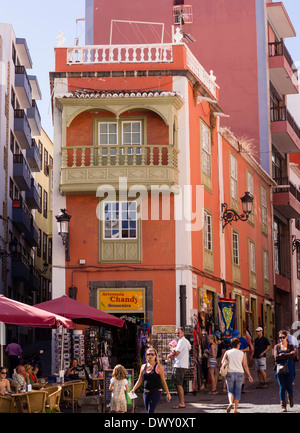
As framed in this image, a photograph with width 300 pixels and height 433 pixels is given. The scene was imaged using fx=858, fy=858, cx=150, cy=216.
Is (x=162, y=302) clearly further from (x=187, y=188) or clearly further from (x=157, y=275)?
(x=187, y=188)

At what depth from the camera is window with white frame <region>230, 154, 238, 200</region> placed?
3309 cm

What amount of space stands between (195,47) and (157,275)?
1529 centimetres

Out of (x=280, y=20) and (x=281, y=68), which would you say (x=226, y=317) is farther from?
(x=280, y=20)

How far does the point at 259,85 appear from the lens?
3809cm

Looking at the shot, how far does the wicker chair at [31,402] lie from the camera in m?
16.5

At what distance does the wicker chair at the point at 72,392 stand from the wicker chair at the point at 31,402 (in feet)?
8.14

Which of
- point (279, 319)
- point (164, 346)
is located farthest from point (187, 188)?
point (279, 319)

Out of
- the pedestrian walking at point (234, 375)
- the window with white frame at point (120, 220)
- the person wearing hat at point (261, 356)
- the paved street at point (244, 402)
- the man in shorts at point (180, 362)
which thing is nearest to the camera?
the pedestrian walking at point (234, 375)

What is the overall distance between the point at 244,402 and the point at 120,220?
8751mm

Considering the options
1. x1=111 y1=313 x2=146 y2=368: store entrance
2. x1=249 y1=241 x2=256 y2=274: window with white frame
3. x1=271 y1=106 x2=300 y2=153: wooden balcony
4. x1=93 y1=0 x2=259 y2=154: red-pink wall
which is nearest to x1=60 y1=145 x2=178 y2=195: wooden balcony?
x1=111 y1=313 x2=146 y2=368: store entrance

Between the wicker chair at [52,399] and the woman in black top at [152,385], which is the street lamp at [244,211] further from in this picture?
the woman in black top at [152,385]

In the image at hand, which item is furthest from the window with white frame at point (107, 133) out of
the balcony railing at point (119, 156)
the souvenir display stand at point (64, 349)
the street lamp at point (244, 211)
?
the souvenir display stand at point (64, 349)

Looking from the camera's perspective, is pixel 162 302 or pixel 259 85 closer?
pixel 162 302

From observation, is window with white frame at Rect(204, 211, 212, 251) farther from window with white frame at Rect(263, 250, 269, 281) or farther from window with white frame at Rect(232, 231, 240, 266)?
window with white frame at Rect(263, 250, 269, 281)
